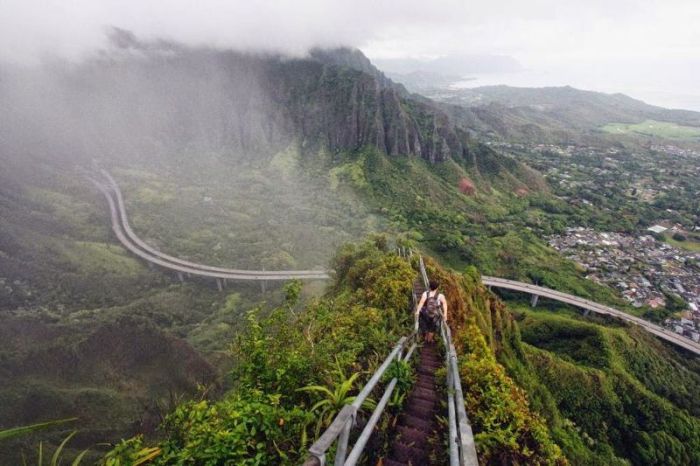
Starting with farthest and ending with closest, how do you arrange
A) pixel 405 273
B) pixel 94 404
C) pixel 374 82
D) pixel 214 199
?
pixel 374 82 < pixel 214 199 < pixel 94 404 < pixel 405 273

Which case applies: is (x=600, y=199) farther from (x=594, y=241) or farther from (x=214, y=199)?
(x=214, y=199)

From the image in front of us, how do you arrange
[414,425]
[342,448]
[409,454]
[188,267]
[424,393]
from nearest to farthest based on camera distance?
[342,448], [409,454], [414,425], [424,393], [188,267]

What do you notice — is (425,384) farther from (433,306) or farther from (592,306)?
(592,306)

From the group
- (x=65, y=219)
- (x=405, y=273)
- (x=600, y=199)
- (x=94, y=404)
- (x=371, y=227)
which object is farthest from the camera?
(x=600, y=199)

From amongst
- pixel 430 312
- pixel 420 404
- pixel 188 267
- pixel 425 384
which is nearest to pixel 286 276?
pixel 188 267

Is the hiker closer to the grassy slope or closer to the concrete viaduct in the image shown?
the grassy slope

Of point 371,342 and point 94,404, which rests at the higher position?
point 371,342

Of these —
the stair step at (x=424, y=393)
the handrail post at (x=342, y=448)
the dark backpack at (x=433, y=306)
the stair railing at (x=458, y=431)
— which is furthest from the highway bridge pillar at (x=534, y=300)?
the handrail post at (x=342, y=448)

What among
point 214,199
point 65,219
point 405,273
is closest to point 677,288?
point 405,273
